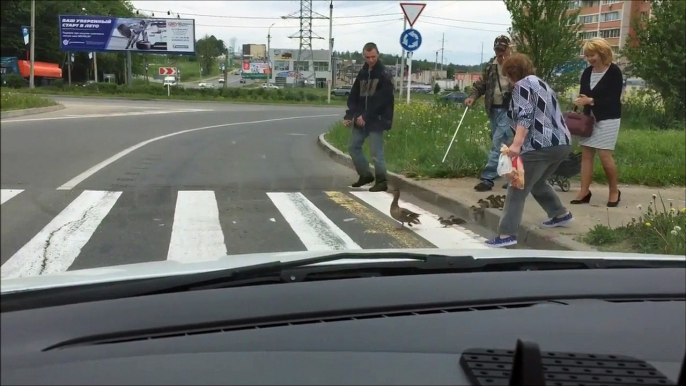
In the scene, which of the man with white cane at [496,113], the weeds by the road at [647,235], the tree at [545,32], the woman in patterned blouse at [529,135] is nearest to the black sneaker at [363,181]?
the man with white cane at [496,113]

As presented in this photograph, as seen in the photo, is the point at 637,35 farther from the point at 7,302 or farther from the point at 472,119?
the point at 7,302

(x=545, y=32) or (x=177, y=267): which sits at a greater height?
(x=545, y=32)

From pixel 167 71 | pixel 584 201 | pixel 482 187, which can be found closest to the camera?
pixel 167 71

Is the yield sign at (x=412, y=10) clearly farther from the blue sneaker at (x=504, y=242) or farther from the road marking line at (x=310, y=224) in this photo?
the blue sneaker at (x=504, y=242)

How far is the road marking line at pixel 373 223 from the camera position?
679 cm

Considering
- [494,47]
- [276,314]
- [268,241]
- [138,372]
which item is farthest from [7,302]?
[494,47]

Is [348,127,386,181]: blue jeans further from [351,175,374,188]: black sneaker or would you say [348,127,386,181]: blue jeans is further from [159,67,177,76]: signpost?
[159,67,177,76]: signpost

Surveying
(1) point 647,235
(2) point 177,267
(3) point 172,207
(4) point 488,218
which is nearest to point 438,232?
(4) point 488,218

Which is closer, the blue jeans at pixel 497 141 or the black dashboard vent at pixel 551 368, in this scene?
the black dashboard vent at pixel 551 368

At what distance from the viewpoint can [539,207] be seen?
804 cm

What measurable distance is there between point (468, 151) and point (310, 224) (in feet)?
14.6

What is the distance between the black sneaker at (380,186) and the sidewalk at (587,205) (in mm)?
556

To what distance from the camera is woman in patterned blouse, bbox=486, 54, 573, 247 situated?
19.8 ft

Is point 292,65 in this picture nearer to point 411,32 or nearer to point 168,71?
point 411,32
